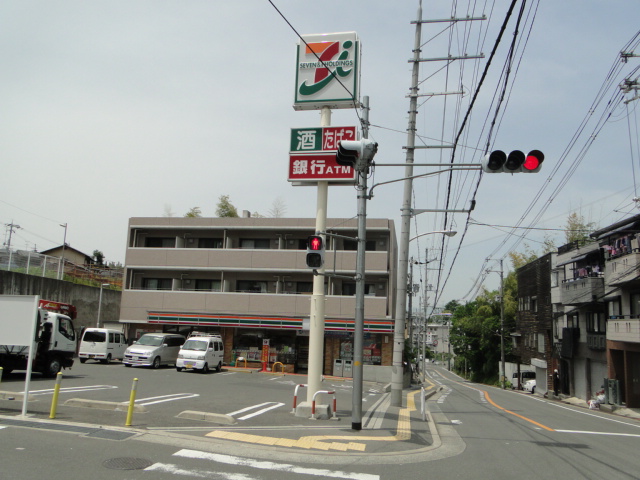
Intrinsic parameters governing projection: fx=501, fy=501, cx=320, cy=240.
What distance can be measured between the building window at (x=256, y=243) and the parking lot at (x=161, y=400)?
1458cm

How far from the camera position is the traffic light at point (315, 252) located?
11195 mm

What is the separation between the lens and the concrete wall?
30000 mm

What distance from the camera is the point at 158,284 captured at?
38.4 meters

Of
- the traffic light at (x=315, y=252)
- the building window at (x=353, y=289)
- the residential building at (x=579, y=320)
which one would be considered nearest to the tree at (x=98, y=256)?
the building window at (x=353, y=289)

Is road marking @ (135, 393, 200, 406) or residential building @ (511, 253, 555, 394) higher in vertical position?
residential building @ (511, 253, 555, 394)

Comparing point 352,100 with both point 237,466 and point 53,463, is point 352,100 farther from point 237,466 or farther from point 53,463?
point 53,463

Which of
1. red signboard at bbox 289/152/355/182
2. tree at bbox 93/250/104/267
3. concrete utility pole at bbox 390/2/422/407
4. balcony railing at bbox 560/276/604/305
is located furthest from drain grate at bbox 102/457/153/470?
tree at bbox 93/250/104/267

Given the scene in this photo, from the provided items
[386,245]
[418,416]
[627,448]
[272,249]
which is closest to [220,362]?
[272,249]

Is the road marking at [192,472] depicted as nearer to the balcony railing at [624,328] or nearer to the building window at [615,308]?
the balcony railing at [624,328]

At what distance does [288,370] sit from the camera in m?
34.6

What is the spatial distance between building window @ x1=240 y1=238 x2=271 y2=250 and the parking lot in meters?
14.6

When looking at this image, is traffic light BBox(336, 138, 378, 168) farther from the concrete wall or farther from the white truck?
the concrete wall

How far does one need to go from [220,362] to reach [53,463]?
76.9 ft

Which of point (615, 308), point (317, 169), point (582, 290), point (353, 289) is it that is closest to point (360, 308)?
point (317, 169)
